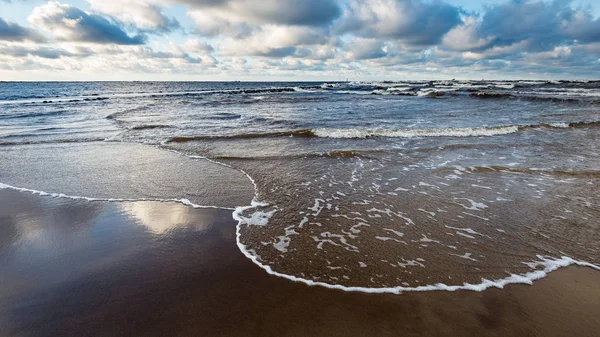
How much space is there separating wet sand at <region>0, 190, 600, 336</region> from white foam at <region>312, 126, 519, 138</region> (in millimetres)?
11757

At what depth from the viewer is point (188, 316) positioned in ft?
11.8

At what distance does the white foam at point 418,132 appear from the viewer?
15.8m

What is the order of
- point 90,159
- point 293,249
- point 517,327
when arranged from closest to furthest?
point 517,327
point 293,249
point 90,159

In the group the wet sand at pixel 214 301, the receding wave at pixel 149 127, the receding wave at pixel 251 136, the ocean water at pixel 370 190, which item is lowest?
the wet sand at pixel 214 301

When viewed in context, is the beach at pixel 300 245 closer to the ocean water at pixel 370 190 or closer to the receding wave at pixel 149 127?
the ocean water at pixel 370 190

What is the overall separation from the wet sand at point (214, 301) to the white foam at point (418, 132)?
1176 centimetres

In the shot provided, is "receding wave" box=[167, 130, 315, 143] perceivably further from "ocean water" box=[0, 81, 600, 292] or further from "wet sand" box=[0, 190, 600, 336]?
"wet sand" box=[0, 190, 600, 336]

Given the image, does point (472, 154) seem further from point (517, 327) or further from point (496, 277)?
point (517, 327)

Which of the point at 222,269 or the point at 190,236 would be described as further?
the point at 190,236

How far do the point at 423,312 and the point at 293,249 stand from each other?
2.22 meters

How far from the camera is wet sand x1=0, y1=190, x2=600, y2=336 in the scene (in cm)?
342

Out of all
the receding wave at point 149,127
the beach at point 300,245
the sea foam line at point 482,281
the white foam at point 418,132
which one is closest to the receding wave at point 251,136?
the white foam at point 418,132

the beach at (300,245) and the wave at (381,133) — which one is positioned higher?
the wave at (381,133)

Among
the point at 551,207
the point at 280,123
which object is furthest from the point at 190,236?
the point at 280,123
